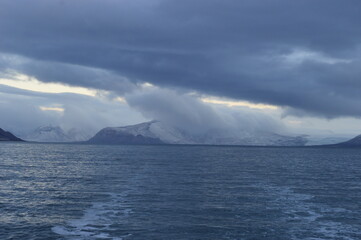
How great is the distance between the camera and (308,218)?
166 ft

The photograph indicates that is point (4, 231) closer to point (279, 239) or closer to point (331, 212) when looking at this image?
point (279, 239)

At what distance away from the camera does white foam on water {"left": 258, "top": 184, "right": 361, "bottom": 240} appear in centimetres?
4291

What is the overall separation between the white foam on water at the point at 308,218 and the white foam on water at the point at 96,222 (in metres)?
21.5

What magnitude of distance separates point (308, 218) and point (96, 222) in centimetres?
2831

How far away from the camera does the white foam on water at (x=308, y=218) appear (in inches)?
1689

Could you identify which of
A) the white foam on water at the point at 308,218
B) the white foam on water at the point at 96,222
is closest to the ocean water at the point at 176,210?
the white foam on water at the point at 96,222

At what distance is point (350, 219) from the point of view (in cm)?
5025

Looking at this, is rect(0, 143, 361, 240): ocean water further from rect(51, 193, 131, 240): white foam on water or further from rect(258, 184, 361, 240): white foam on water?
rect(258, 184, 361, 240): white foam on water

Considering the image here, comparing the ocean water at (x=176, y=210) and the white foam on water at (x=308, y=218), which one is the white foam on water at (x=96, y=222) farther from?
the white foam on water at (x=308, y=218)

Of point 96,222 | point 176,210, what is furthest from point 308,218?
point 96,222

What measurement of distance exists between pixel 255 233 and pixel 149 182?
45.2 metres

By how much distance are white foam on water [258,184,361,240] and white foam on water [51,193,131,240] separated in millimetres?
21542

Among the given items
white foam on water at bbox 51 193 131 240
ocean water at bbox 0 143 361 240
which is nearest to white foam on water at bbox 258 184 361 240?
ocean water at bbox 0 143 361 240

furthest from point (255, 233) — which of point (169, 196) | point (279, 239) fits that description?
point (169, 196)
